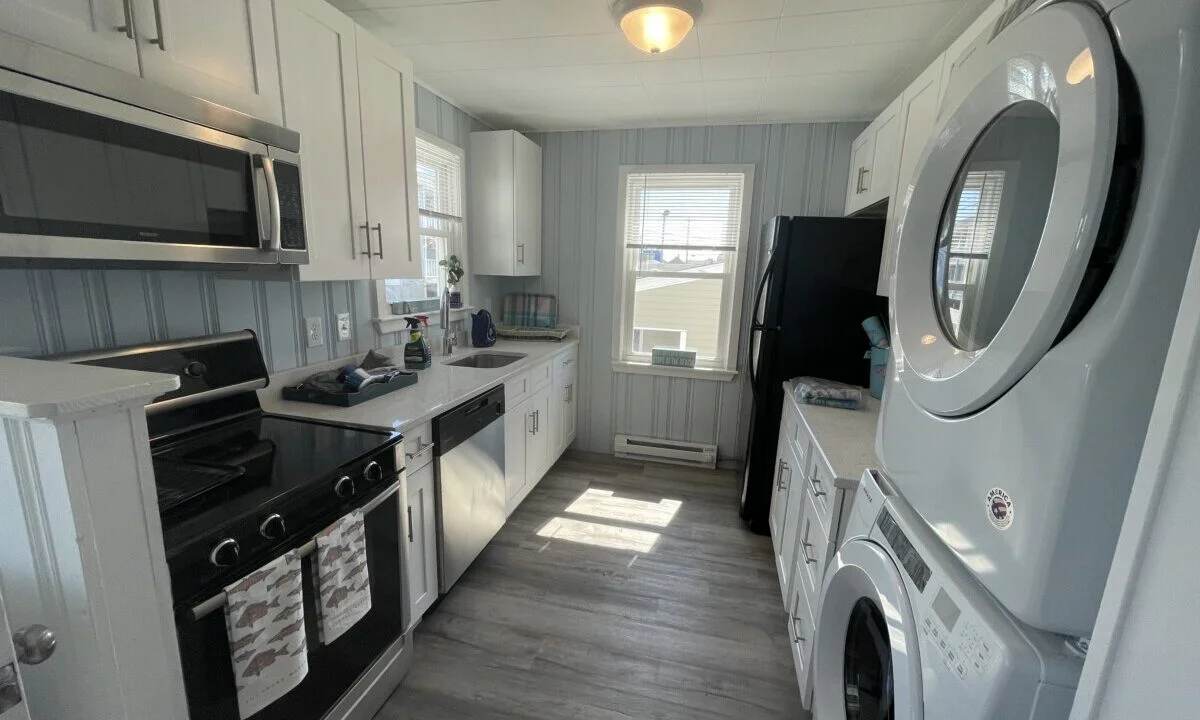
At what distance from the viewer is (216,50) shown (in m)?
1.23

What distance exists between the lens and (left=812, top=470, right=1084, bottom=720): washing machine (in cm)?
55

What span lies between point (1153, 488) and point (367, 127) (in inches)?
85.7

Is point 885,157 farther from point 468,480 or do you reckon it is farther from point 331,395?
point 331,395

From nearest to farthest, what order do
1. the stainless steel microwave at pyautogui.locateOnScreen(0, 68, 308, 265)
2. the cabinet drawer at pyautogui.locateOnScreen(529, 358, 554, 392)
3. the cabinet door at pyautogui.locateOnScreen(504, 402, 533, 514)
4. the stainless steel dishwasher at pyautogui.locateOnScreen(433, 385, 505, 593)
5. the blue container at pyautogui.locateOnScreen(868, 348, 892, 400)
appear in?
1. the stainless steel microwave at pyautogui.locateOnScreen(0, 68, 308, 265)
2. the stainless steel dishwasher at pyautogui.locateOnScreen(433, 385, 505, 593)
3. the blue container at pyautogui.locateOnScreen(868, 348, 892, 400)
4. the cabinet door at pyautogui.locateOnScreen(504, 402, 533, 514)
5. the cabinet drawer at pyautogui.locateOnScreen(529, 358, 554, 392)

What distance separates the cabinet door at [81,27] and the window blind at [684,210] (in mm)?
2707

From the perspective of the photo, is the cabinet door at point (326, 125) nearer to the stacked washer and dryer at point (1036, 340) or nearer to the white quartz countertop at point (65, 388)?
the white quartz countertop at point (65, 388)

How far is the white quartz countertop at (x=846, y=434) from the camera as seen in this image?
56.7 inches

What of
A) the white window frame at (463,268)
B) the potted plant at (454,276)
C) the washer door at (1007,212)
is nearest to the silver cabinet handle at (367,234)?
the white window frame at (463,268)

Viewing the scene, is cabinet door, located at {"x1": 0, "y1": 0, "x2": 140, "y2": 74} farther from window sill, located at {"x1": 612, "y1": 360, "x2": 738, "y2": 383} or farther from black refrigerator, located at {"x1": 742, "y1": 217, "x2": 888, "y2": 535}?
window sill, located at {"x1": 612, "y1": 360, "x2": 738, "y2": 383}

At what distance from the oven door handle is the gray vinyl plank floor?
2.44 feet

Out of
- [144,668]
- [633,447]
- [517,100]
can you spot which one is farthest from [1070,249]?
[633,447]

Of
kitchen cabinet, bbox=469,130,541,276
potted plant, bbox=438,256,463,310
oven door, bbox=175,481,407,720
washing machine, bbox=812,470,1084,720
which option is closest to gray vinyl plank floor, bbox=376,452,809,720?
oven door, bbox=175,481,407,720

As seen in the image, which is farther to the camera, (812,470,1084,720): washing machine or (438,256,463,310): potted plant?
(438,256,463,310): potted plant

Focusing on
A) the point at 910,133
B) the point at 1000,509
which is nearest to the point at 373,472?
the point at 1000,509
